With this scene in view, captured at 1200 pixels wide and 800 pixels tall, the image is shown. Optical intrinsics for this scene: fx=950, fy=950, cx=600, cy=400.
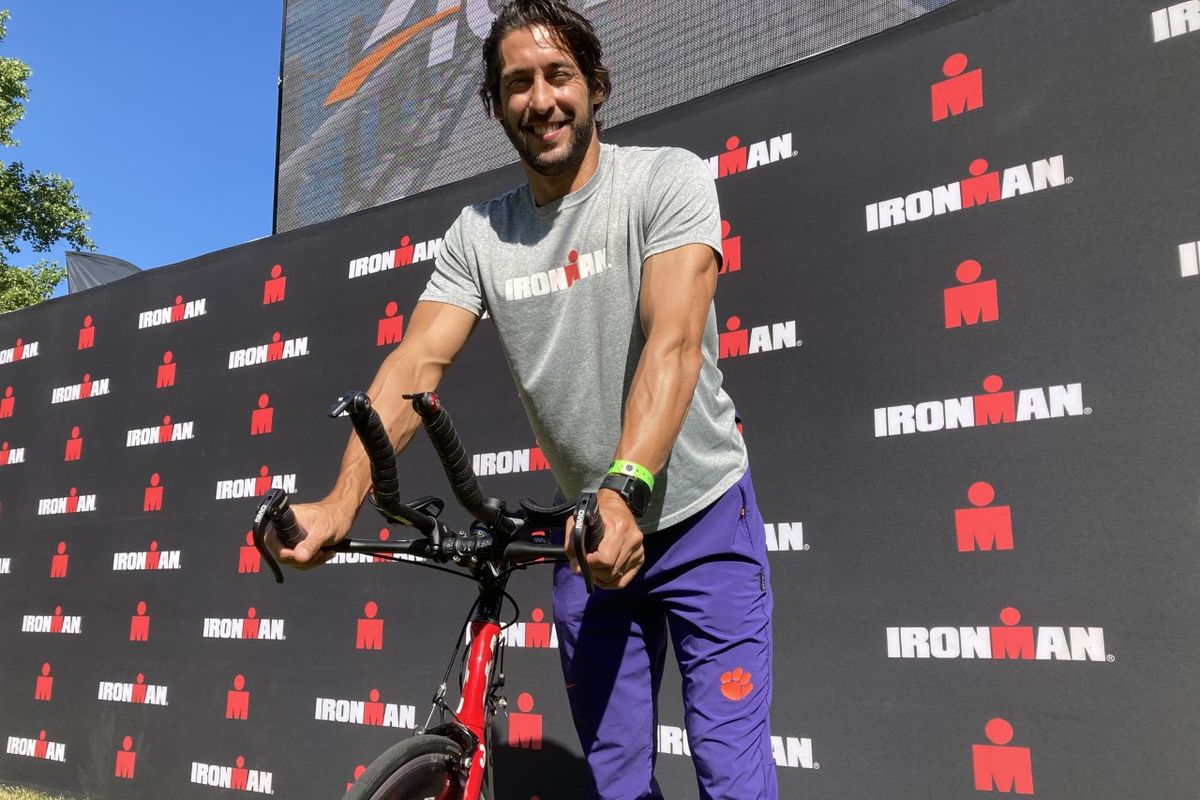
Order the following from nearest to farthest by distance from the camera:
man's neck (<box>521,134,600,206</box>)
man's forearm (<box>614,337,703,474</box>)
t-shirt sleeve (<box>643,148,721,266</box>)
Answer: man's forearm (<box>614,337,703,474</box>) → t-shirt sleeve (<box>643,148,721,266</box>) → man's neck (<box>521,134,600,206</box>)

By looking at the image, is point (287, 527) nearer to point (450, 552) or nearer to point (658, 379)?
point (450, 552)

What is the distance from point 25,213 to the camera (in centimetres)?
1479

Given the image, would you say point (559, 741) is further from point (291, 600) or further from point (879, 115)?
point (879, 115)

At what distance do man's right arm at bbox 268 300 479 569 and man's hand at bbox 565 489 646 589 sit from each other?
43 cm

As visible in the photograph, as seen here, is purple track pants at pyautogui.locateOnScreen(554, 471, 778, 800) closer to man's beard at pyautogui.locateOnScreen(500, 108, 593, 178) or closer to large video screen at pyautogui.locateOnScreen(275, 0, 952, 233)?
man's beard at pyautogui.locateOnScreen(500, 108, 593, 178)

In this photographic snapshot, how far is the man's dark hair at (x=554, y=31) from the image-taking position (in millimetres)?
1668

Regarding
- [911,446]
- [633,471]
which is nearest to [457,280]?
[633,471]

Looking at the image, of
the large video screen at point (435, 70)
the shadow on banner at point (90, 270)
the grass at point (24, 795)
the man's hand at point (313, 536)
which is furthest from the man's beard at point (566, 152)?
the shadow on banner at point (90, 270)

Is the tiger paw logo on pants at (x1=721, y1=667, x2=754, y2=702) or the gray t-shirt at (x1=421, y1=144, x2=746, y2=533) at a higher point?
the gray t-shirt at (x1=421, y1=144, x2=746, y2=533)

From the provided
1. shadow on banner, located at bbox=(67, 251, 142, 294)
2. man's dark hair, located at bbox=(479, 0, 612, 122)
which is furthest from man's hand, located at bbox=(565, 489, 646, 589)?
shadow on banner, located at bbox=(67, 251, 142, 294)

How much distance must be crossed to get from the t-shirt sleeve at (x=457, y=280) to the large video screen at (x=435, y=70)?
210cm

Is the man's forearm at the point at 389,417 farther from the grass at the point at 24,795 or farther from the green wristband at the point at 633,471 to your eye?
the grass at the point at 24,795

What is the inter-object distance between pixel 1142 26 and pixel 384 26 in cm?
430

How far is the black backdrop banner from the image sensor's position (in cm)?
211
